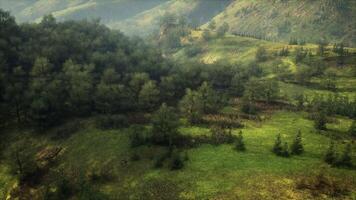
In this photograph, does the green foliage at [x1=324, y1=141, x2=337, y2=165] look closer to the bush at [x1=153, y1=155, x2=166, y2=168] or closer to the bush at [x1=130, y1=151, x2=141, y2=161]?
the bush at [x1=153, y1=155, x2=166, y2=168]

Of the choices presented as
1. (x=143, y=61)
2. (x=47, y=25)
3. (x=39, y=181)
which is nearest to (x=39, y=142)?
(x=39, y=181)

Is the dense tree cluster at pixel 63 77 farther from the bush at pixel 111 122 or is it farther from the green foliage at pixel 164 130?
the green foliage at pixel 164 130

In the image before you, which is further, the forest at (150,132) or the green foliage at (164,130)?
the green foliage at (164,130)

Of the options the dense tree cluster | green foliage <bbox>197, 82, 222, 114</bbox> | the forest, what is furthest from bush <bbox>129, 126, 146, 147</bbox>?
green foliage <bbox>197, 82, 222, 114</bbox>

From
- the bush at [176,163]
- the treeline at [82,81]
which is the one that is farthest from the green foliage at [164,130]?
the treeline at [82,81]

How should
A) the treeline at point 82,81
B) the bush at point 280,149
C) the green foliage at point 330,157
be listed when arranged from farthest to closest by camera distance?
1. the treeline at point 82,81
2. the bush at point 280,149
3. the green foliage at point 330,157

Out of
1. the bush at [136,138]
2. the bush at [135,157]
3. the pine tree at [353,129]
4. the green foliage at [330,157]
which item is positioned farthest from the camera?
the pine tree at [353,129]

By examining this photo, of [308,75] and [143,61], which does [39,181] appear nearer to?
[143,61]
